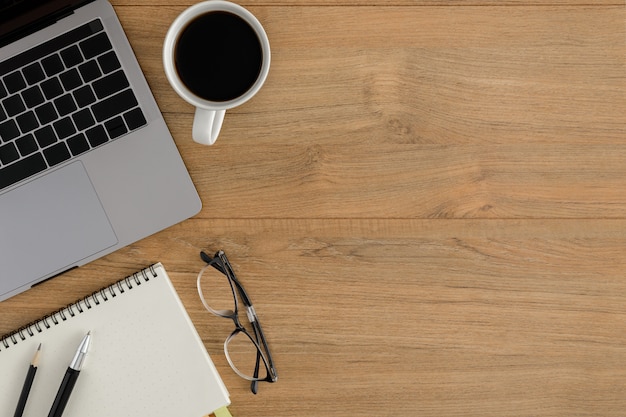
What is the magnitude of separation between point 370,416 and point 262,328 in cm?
19

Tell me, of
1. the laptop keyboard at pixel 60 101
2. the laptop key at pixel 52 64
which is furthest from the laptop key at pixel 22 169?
the laptop key at pixel 52 64

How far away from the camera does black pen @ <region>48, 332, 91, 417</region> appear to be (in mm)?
793

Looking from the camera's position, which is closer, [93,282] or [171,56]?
[171,56]

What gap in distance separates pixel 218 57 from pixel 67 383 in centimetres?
45

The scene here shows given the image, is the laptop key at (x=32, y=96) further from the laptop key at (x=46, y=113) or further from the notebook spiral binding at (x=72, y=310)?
the notebook spiral binding at (x=72, y=310)

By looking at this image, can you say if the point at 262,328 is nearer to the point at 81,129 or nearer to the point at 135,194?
the point at 135,194

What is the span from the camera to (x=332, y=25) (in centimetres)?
79

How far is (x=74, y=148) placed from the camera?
761 mm

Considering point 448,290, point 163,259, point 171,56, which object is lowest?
point 448,290

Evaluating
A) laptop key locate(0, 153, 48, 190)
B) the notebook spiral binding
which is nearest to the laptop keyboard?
laptop key locate(0, 153, 48, 190)

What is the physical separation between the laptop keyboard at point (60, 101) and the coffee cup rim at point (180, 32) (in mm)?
86

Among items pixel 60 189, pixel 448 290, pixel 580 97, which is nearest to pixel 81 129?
pixel 60 189

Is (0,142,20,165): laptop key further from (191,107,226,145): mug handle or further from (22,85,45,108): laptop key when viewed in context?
(191,107,226,145): mug handle

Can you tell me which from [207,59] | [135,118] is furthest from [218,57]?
[135,118]
